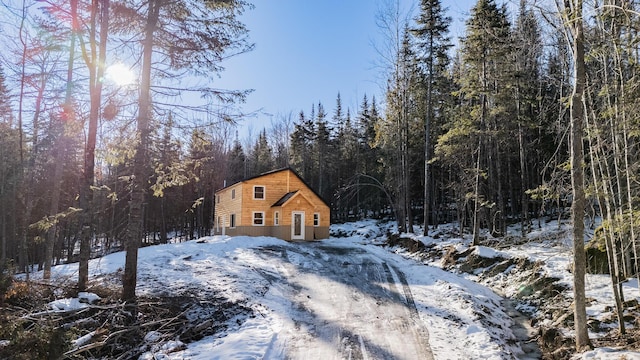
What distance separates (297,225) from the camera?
22609 mm

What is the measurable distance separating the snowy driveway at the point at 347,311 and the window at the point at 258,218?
8090 mm

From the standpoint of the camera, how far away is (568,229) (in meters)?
6.66

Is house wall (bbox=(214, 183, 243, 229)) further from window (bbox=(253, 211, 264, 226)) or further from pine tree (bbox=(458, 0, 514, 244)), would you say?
pine tree (bbox=(458, 0, 514, 244))

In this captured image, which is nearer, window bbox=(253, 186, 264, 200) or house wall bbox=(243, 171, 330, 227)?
house wall bbox=(243, 171, 330, 227)

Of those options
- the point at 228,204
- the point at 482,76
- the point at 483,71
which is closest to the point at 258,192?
the point at 228,204

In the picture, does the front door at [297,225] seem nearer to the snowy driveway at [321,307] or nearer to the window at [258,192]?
the window at [258,192]

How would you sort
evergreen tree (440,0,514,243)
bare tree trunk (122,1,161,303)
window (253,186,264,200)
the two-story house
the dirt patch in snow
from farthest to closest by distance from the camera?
window (253,186,264,200) < the two-story house < evergreen tree (440,0,514,243) < bare tree trunk (122,1,161,303) < the dirt patch in snow

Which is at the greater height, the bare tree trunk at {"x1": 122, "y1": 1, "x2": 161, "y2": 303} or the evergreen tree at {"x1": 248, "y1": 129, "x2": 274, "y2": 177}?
the evergreen tree at {"x1": 248, "y1": 129, "x2": 274, "y2": 177}

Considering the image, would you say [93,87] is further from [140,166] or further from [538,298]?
[538,298]

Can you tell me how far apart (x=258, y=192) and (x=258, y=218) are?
1.71m

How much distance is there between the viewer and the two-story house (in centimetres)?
2233

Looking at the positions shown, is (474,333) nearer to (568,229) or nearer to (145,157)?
(568,229)

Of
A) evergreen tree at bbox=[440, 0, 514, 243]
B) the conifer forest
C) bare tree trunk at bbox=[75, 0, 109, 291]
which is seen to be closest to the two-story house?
the conifer forest

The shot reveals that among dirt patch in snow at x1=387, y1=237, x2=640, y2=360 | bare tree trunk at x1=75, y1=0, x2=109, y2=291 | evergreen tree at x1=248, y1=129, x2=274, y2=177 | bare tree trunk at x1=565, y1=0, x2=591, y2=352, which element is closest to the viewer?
bare tree trunk at x1=565, y1=0, x2=591, y2=352
